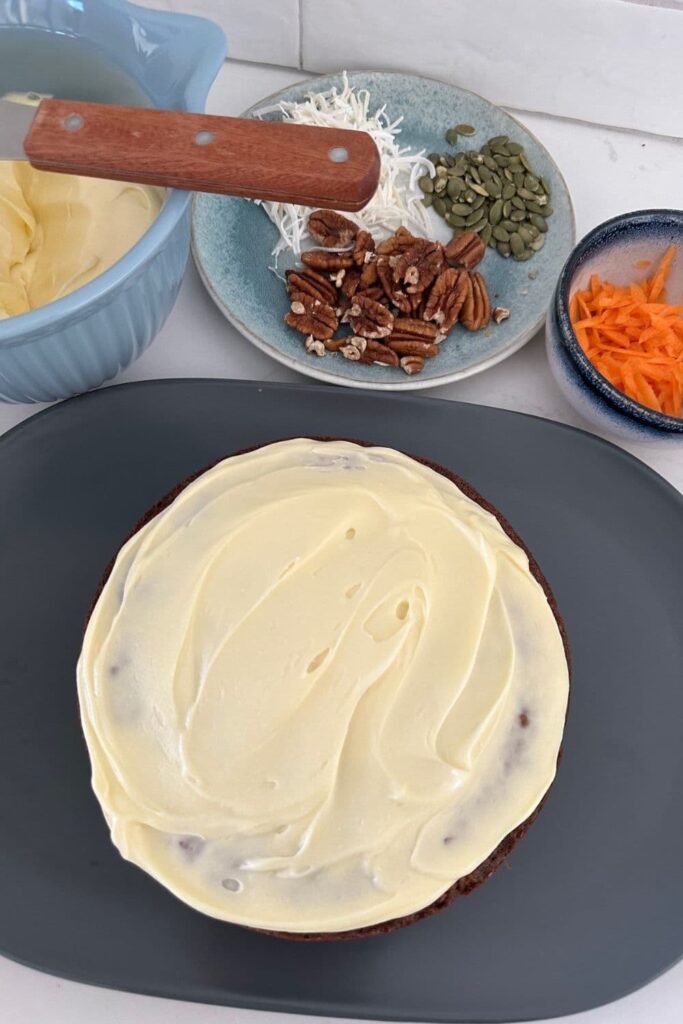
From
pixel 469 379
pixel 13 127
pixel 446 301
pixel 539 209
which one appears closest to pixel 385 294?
pixel 446 301

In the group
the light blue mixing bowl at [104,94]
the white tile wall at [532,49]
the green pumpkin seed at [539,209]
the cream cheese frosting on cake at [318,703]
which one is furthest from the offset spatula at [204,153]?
the white tile wall at [532,49]

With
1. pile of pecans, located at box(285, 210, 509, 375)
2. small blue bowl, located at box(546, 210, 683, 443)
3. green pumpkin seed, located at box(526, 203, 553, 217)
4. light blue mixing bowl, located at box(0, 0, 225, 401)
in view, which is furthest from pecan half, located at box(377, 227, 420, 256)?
light blue mixing bowl, located at box(0, 0, 225, 401)

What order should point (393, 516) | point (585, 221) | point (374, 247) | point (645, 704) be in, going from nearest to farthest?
point (393, 516), point (645, 704), point (374, 247), point (585, 221)

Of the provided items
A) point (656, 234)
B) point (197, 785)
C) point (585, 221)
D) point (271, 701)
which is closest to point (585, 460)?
point (656, 234)

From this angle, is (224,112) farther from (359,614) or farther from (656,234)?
(359,614)

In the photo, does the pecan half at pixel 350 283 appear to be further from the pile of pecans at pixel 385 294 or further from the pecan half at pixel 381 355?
the pecan half at pixel 381 355

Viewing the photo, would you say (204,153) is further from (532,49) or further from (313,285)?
(532,49)
